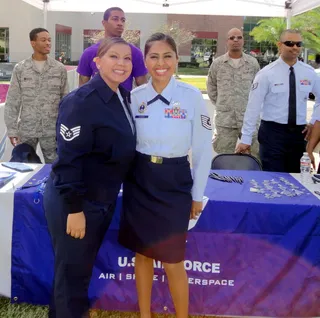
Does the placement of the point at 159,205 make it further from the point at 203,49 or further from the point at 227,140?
the point at 203,49

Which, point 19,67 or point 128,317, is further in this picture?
point 19,67

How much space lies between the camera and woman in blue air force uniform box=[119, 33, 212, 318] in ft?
6.35

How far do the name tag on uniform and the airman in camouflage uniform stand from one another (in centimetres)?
199

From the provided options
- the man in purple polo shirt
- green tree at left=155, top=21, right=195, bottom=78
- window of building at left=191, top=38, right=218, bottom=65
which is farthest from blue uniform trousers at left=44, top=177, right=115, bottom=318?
window of building at left=191, top=38, right=218, bottom=65

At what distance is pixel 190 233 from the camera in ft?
7.67

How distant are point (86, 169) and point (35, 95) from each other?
2148 millimetres

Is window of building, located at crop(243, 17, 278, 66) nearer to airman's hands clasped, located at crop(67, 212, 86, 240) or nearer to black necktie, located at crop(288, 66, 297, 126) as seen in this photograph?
black necktie, located at crop(288, 66, 297, 126)

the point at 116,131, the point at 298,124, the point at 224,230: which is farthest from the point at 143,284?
the point at 298,124

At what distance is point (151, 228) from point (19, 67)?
2.24 m

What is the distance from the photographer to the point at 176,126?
193cm

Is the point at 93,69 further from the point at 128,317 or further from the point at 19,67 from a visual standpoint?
the point at 128,317

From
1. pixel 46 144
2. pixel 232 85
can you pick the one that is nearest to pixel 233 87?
pixel 232 85

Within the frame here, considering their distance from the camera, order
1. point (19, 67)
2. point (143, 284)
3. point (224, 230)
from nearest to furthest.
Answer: point (143, 284), point (224, 230), point (19, 67)

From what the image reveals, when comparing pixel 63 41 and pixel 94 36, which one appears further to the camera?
pixel 63 41
